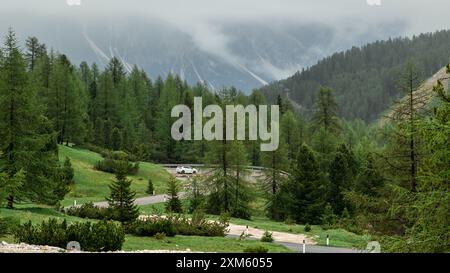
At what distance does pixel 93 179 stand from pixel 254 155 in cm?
3598

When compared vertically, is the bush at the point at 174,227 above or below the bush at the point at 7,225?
below

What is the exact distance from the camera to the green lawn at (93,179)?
2013 inches

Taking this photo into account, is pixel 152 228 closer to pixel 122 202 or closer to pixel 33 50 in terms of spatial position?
pixel 122 202

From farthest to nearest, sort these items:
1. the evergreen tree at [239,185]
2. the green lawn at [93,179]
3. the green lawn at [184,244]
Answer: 1. the green lawn at [93,179]
2. the evergreen tree at [239,185]
3. the green lawn at [184,244]

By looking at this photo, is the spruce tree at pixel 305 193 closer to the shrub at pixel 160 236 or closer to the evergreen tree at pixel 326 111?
the evergreen tree at pixel 326 111

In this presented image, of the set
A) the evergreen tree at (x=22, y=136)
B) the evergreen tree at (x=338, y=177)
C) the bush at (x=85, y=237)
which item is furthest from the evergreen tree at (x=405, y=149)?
the evergreen tree at (x=338, y=177)

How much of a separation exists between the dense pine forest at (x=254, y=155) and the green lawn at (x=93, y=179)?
2.41m

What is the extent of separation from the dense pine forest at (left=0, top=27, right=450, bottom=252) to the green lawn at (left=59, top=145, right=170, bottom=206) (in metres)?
2.41

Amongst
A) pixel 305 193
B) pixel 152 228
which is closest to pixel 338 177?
pixel 305 193

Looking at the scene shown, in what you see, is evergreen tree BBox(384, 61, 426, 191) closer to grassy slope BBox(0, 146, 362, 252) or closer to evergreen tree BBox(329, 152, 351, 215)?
grassy slope BBox(0, 146, 362, 252)

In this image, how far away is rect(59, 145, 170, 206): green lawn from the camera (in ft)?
168

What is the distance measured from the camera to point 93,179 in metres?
57.1
